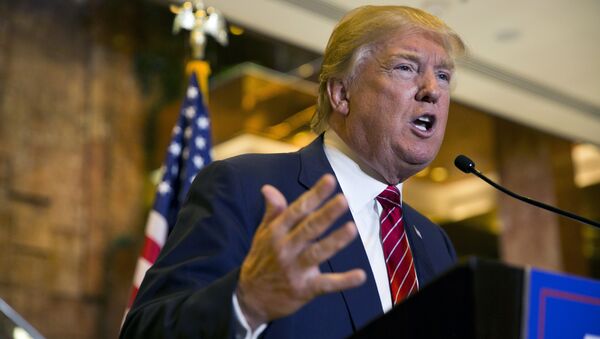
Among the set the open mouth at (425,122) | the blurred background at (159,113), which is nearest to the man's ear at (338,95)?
the open mouth at (425,122)

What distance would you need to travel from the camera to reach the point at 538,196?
907 cm

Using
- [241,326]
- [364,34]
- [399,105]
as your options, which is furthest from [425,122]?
[241,326]

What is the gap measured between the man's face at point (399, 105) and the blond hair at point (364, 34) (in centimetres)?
2

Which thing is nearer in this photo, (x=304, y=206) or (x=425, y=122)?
(x=304, y=206)

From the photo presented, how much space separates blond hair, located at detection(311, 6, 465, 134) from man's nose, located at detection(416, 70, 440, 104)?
0.15 meters

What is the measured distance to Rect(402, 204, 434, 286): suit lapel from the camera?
223 centimetres

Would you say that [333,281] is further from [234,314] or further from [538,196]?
[538,196]

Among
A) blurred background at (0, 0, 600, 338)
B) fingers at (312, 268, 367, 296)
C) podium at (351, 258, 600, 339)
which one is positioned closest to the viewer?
podium at (351, 258, 600, 339)

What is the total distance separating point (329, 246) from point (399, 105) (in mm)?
1109

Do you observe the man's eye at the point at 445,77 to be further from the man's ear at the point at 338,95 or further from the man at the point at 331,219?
the man's ear at the point at 338,95

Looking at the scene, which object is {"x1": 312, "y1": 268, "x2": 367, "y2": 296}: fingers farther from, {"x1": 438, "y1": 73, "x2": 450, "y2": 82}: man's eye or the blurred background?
the blurred background

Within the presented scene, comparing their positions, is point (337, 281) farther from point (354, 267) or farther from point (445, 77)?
point (445, 77)

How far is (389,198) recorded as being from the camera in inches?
89.4

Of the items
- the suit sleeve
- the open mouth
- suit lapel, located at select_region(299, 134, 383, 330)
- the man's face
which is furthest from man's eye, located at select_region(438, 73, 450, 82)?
the suit sleeve
